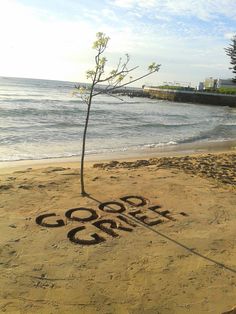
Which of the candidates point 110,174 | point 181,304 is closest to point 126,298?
point 181,304

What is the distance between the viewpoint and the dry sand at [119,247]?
3.91 m

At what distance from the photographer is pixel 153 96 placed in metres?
65.4

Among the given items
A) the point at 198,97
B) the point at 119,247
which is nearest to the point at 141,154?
the point at 119,247

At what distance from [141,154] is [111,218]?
7.97m

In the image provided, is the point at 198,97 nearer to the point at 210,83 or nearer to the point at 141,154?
the point at 210,83

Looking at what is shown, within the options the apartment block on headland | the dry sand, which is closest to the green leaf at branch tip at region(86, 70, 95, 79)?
the dry sand

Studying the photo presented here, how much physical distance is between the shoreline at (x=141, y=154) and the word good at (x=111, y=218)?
4.68 metres

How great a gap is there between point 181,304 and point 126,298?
0.54 meters

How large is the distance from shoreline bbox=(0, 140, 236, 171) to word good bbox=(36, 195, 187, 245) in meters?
4.68

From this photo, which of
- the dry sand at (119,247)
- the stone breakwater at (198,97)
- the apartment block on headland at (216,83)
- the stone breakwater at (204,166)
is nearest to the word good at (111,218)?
the dry sand at (119,247)

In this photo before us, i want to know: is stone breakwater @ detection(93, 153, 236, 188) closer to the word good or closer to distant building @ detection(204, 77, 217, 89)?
the word good

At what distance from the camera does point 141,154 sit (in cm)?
1382

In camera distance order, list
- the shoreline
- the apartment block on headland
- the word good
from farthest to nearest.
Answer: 1. the apartment block on headland
2. the shoreline
3. the word good

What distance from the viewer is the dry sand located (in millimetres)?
3910
